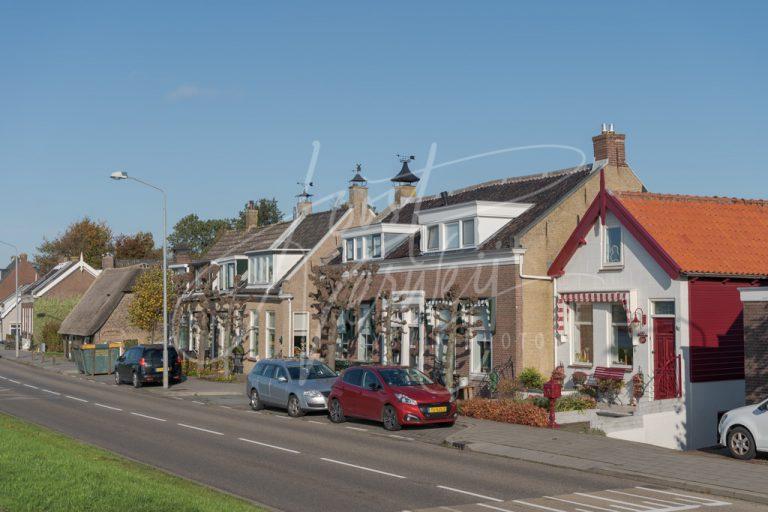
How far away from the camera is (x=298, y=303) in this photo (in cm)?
4494

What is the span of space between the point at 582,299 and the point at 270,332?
2149cm

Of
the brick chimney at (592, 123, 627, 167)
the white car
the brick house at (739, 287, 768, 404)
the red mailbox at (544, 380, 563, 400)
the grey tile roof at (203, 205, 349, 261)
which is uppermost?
the brick chimney at (592, 123, 627, 167)

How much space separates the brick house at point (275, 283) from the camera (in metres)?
44.9

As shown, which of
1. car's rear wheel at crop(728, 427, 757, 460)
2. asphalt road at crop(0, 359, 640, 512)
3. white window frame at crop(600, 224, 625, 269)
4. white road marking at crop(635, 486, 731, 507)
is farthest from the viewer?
white window frame at crop(600, 224, 625, 269)

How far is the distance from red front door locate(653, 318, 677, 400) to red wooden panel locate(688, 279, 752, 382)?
61cm

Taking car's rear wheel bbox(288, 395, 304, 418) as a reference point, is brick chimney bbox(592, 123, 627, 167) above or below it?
above

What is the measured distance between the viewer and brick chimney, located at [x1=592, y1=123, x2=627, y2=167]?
32.3 meters

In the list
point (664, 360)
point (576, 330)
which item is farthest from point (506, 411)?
point (576, 330)

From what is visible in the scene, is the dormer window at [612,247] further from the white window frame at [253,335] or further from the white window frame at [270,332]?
the white window frame at [253,335]

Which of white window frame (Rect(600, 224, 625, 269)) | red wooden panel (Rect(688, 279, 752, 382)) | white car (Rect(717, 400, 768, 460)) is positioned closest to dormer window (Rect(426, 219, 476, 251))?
white window frame (Rect(600, 224, 625, 269))

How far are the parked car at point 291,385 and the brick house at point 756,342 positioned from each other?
42.4 feet

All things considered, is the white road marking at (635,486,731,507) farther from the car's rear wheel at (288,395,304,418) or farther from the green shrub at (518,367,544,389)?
the car's rear wheel at (288,395,304,418)

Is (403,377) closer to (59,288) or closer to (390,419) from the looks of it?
(390,419)

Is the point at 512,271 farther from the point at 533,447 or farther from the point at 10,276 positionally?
the point at 10,276
